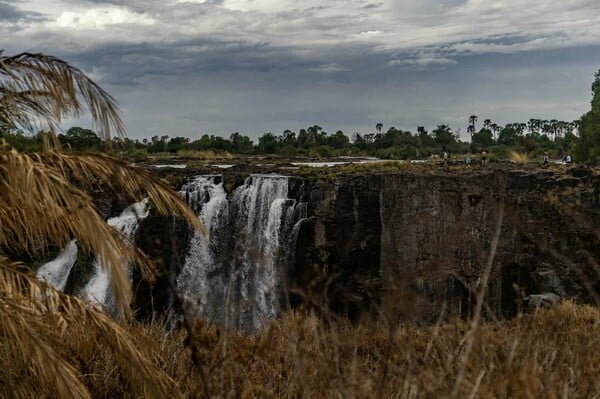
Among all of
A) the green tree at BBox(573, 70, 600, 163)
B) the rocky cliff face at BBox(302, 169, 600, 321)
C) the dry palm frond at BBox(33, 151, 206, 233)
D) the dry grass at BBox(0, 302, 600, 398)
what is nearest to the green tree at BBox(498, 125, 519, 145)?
the green tree at BBox(573, 70, 600, 163)

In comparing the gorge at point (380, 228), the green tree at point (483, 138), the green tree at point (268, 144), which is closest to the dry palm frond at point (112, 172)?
the gorge at point (380, 228)

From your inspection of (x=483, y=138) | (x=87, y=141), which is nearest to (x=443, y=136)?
(x=483, y=138)

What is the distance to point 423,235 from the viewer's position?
79.2ft

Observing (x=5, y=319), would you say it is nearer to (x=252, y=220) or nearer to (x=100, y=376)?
(x=100, y=376)

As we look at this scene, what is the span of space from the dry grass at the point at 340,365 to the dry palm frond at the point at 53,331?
10 cm

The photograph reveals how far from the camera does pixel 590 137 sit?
33.3m

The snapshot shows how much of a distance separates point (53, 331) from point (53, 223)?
661 mm

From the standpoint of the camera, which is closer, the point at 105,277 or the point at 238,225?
the point at 105,277

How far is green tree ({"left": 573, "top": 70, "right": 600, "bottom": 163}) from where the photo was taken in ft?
108

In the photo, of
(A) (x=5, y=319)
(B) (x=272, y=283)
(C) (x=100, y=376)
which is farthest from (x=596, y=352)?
(B) (x=272, y=283)

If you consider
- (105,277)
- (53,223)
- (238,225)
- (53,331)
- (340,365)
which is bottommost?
(105,277)

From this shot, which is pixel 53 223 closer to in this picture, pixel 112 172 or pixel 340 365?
pixel 112 172

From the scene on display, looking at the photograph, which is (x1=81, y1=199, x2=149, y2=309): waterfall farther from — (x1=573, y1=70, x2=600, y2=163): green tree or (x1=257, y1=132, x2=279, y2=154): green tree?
(x1=257, y1=132, x2=279, y2=154): green tree

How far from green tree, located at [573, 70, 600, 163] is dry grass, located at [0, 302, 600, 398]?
27.1 meters
